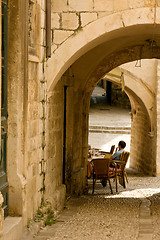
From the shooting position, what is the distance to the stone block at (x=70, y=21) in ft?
22.8

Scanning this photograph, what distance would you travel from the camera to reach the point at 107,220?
7348 mm

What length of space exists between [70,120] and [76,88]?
2.91 ft

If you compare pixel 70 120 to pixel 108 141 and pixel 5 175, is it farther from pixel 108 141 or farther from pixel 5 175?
pixel 108 141

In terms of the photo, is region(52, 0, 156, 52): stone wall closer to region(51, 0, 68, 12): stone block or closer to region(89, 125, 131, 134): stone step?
region(51, 0, 68, 12): stone block

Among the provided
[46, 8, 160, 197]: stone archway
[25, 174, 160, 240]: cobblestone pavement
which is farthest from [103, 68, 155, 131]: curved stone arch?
[25, 174, 160, 240]: cobblestone pavement

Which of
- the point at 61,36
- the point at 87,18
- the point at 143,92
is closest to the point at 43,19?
the point at 61,36

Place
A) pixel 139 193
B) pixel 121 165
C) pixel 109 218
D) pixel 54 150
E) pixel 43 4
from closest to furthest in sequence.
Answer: pixel 43 4
pixel 109 218
pixel 54 150
pixel 139 193
pixel 121 165

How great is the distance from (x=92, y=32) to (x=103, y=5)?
0.40m

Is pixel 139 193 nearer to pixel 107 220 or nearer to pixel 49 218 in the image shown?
pixel 107 220

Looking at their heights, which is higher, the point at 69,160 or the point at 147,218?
the point at 69,160

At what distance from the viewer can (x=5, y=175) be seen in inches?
226

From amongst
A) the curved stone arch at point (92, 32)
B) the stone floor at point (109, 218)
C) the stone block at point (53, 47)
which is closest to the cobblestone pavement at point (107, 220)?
the stone floor at point (109, 218)

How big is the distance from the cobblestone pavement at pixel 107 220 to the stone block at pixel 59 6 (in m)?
2.98

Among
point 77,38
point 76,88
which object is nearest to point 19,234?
point 77,38
